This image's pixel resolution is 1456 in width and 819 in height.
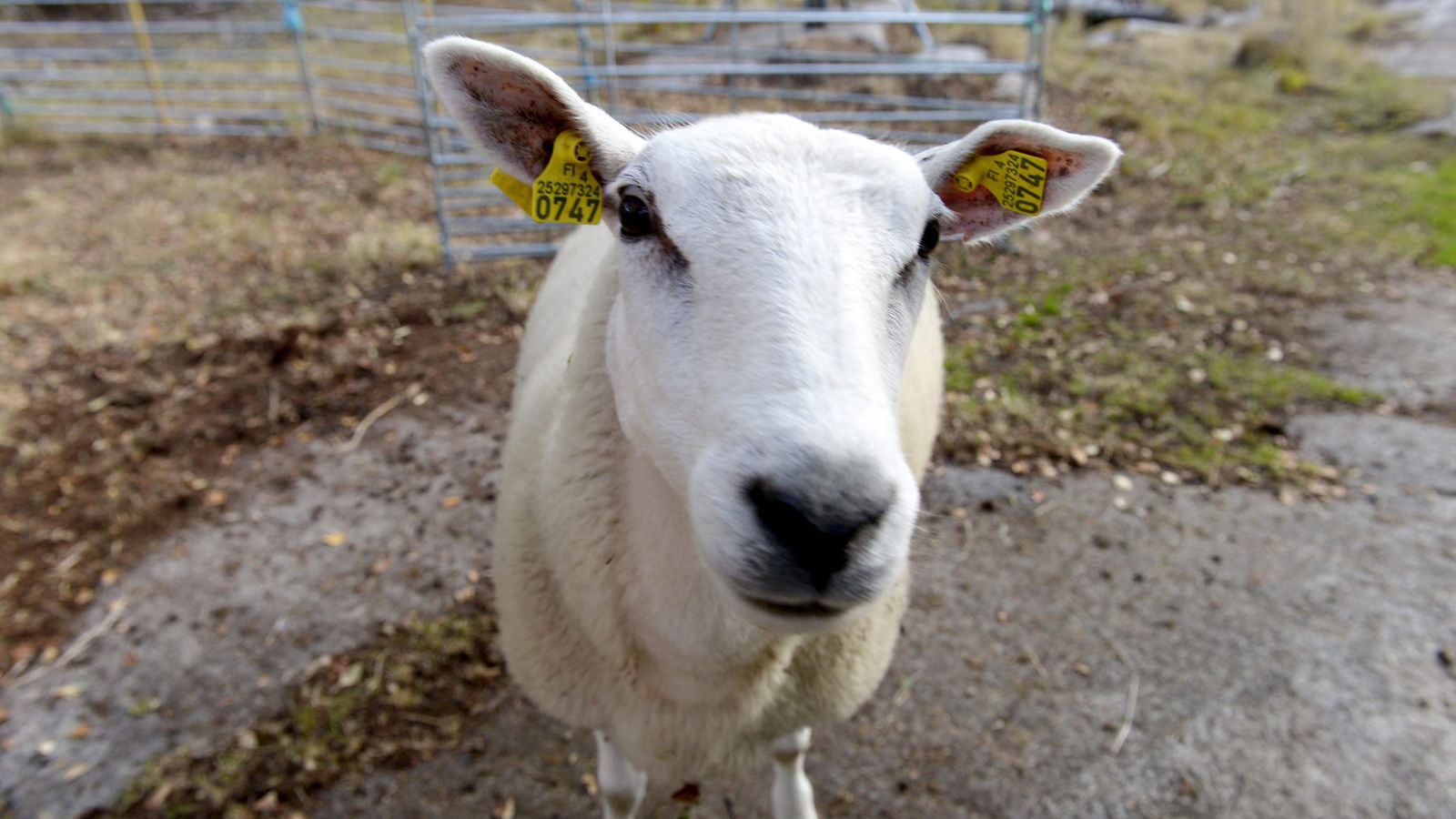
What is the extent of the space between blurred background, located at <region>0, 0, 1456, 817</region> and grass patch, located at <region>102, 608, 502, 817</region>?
0.05 ft

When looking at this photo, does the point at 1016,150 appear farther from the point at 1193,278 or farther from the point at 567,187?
the point at 1193,278

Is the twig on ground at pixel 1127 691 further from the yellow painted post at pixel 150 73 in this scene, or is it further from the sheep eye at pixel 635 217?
the yellow painted post at pixel 150 73

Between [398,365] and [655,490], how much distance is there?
11.8ft

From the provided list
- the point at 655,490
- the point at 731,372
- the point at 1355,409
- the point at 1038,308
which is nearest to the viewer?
the point at 731,372

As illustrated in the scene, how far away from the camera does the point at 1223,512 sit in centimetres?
374

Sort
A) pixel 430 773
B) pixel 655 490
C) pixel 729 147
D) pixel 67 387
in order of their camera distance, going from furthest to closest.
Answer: pixel 67 387, pixel 430 773, pixel 655 490, pixel 729 147

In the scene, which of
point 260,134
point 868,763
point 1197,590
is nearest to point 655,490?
point 868,763

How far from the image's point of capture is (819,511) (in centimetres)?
104

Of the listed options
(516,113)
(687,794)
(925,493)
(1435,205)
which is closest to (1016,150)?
(516,113)

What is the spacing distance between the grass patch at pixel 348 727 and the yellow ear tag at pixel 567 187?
6.69 ft

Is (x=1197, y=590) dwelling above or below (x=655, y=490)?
below

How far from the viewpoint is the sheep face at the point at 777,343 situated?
3.54ft

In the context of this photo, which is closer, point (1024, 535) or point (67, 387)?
point (1024, 535)

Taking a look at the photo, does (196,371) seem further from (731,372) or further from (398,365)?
(731,372)
